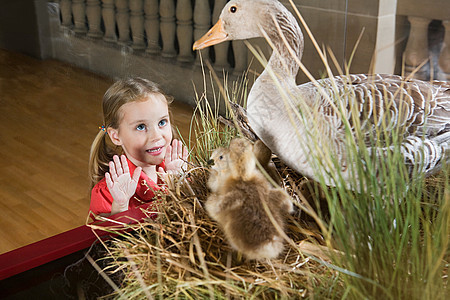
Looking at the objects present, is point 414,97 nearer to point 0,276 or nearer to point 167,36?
point 0,276

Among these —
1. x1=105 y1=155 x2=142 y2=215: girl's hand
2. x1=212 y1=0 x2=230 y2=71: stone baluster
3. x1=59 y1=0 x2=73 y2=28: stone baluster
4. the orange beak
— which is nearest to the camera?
the orange beak

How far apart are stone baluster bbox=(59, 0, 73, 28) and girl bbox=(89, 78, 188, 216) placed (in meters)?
0.24

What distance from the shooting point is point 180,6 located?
5.13 ft

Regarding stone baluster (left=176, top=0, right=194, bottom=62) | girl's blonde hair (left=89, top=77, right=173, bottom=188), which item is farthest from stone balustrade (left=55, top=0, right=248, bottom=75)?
girl's blonde hair (left=89, top=77, right=173, bottom=188)

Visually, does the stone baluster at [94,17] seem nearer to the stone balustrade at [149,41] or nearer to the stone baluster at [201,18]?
the stone balustrade at [149,41]

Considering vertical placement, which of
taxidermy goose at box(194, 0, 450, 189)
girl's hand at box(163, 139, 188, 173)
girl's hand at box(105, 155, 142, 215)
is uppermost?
taxidermy goose at box(194, 0, 450, 189)

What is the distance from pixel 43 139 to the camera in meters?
1.59

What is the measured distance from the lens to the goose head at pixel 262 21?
0.82 meters

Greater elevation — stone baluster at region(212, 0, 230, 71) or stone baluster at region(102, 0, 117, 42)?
stone baluster at region(102, 0, 117, 42)

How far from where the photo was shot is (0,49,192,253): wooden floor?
4.97 feet

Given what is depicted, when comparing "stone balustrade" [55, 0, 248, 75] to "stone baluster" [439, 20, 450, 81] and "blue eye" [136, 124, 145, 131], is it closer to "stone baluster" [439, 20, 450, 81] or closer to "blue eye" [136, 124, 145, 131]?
"blue eye" [136, 124, 145, 131]

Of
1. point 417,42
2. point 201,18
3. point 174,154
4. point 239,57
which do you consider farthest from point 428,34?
point 174,154

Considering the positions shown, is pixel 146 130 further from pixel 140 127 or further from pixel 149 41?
pixel 149 41

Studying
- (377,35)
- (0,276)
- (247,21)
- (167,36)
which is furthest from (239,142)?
(377,35)
